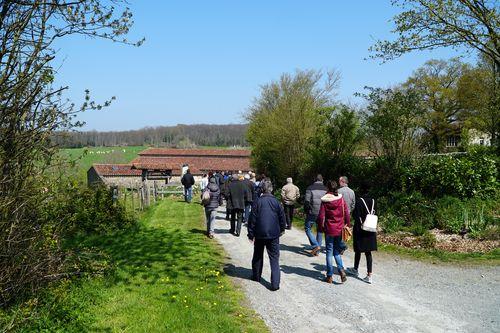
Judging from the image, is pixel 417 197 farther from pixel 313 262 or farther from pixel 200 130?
pixel 200 130

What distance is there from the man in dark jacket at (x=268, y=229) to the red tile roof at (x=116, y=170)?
61064 mm

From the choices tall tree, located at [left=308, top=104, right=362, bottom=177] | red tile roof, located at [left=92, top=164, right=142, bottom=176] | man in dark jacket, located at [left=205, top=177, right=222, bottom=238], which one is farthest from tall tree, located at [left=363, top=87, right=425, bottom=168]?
red tile roof, located at [left=92, top=164, right=142, bottom=176]

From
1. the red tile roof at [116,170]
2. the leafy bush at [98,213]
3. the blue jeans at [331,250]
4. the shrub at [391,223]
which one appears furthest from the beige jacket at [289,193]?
the red tile roof at [116,170]

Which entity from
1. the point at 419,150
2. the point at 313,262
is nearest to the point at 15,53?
the point at 313,262

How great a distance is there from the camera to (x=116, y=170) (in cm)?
6931

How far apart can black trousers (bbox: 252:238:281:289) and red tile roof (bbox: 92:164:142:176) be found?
60867 millimetres

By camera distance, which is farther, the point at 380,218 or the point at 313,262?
the point at 380,218

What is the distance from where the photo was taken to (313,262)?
33.9 ft

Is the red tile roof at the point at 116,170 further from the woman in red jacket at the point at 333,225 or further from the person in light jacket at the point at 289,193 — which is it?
the woman in red jacket at the point at 333,225

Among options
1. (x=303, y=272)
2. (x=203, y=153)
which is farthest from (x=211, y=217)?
(x=203, y=153)

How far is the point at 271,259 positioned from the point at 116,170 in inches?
2540

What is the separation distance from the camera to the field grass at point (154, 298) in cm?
641

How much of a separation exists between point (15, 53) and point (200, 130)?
144 m

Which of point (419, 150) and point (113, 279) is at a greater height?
point (419, 150)
